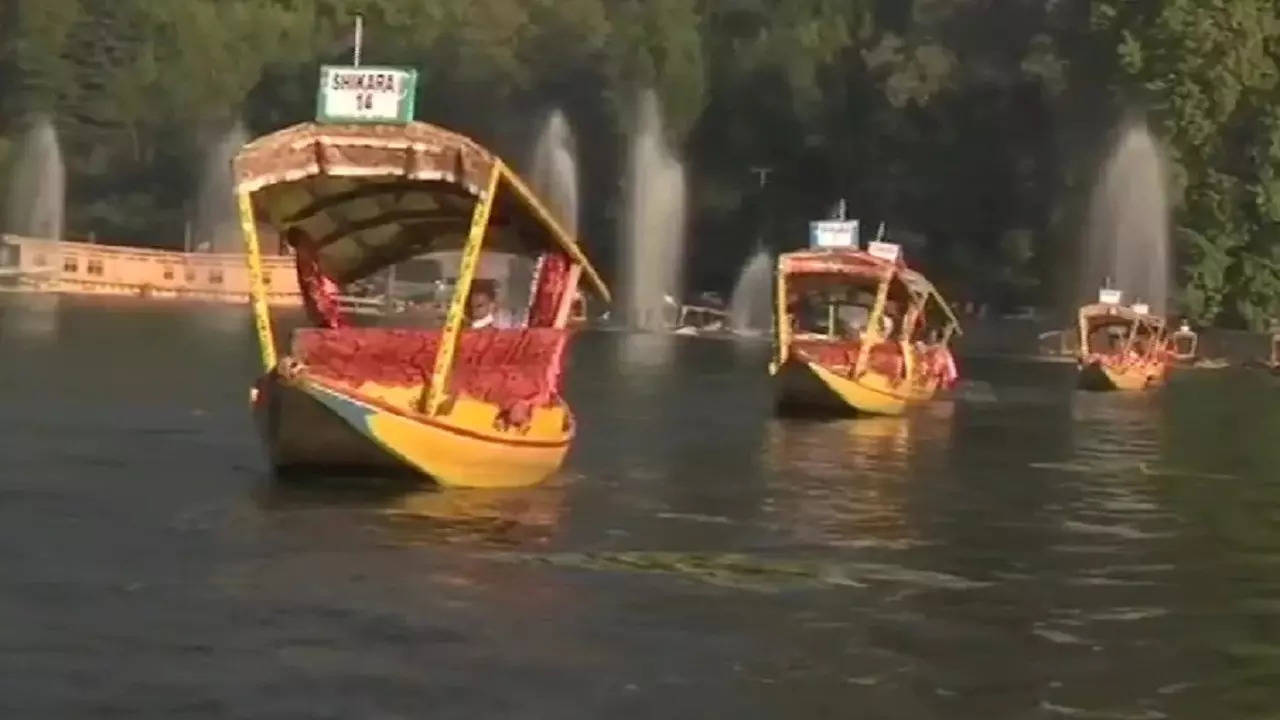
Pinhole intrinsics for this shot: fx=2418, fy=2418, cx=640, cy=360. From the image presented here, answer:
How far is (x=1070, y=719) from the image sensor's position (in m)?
15.9

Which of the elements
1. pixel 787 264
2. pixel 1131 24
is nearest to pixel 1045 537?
pixel 787 264

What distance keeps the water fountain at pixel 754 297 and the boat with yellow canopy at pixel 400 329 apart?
81135 millimetres

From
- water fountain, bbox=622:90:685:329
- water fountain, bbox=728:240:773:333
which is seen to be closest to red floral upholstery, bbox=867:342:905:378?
water fountain, bbox=728:240:773:333

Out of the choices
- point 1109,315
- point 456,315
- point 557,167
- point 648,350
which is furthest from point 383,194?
point 557,167

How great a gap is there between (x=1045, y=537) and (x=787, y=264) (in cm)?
2145

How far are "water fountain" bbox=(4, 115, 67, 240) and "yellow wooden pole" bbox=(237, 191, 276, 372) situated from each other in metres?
103

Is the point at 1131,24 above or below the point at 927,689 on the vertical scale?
above

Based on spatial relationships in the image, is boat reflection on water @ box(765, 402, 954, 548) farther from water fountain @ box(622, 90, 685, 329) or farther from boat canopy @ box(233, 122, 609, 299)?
water fountain @ box(622, 90, 685, 329)

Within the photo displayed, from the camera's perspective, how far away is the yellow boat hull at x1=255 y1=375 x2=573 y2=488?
25.7 m

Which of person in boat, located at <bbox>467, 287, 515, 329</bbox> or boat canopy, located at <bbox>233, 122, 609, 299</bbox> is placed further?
person in boat, located at <bbox>467, 287, 515, 329</bbox>

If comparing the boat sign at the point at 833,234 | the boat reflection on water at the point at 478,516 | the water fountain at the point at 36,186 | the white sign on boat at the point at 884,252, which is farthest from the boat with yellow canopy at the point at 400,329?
the water fountain at the point at 36,186

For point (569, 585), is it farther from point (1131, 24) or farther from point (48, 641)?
point (1131, 24)

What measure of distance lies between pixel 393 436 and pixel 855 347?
22.4 metres

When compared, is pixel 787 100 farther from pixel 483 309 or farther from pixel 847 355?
pixel 483 309
